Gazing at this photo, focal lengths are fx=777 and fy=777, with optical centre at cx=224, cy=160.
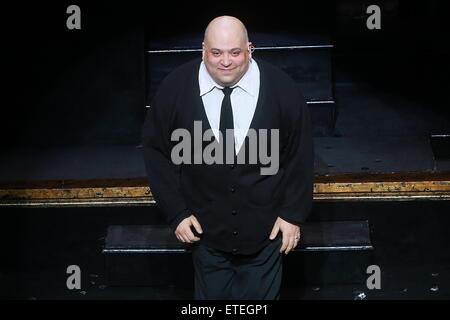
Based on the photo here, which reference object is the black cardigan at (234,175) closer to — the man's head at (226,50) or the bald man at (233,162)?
the bald man at (233,162)

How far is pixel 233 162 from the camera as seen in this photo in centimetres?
254

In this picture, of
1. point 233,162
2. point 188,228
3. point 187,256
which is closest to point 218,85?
point 233,162

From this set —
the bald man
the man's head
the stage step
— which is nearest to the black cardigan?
the bald man

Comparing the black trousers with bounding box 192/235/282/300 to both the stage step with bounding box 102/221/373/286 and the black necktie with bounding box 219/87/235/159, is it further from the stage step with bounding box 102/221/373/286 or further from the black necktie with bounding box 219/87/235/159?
the stage step with bounding box 102/221/373/286

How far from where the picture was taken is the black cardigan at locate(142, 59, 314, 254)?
2.54m

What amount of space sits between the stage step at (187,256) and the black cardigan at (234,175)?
1.01 meters

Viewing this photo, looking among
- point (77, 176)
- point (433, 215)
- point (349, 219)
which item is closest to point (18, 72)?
point (77, 176)

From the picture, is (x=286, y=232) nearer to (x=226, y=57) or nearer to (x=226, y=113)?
(x=226, y=113)

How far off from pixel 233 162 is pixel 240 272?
0.41m

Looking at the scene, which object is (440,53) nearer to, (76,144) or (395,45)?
(395,45)

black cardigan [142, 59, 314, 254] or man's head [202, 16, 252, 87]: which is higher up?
man's head [202, 16, 252, 87]

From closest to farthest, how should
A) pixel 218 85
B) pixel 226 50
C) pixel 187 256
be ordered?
pixel 226 50 → pixel 218 85 → pixel 187 256

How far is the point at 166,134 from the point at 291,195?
1.52 feet

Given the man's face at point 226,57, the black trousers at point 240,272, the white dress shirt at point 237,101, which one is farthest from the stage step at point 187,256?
the man's face at point 226,57
